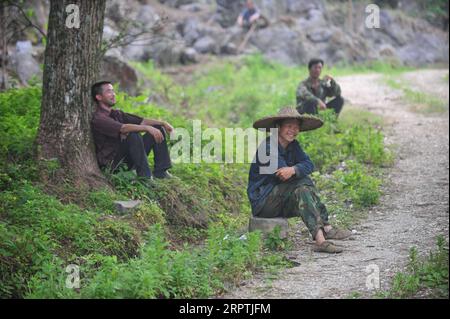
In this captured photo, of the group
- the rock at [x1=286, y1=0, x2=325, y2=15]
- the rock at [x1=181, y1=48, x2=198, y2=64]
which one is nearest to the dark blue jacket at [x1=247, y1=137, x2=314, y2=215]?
the rock at [x1=181, y1=48, x2=198, y2=64]

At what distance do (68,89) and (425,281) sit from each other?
4.79 m

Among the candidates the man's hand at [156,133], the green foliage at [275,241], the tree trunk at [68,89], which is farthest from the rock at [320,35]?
the green foliage at [275,241]

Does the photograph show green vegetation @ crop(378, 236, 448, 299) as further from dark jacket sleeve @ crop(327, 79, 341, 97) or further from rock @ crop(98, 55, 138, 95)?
rock @ crop(98, 55, 138, 95)

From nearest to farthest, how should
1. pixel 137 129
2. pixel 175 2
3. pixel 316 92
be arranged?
1. pixel 137 129
2. pixel 316 92
3. pixel 175 2

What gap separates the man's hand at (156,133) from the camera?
349 inches

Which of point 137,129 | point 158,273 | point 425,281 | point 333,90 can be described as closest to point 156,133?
point 137,129

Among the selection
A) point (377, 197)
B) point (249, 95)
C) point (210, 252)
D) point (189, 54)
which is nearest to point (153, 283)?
point (210, 252)

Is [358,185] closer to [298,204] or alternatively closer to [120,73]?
[298,204]

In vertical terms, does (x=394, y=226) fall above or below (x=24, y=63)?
below

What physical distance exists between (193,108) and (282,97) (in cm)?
233

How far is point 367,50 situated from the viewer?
1207 inches

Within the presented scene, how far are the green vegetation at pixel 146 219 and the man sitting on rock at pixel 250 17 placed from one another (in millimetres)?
14666

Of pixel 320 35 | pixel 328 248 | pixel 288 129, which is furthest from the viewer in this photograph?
pixel 320 35

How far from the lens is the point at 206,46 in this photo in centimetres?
2644
